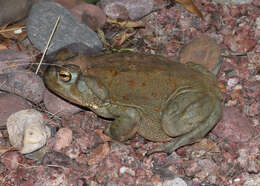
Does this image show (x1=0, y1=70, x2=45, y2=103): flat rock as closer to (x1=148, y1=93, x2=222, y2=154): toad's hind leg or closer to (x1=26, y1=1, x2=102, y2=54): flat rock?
(x1=26, y1=1, x2=102, y2=54): flat rock

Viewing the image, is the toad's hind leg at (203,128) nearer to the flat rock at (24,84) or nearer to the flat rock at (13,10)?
the flat rock at (24,84)

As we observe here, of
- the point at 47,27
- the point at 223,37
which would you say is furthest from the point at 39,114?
the point at 223,37

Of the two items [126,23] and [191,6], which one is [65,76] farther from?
[191,6]

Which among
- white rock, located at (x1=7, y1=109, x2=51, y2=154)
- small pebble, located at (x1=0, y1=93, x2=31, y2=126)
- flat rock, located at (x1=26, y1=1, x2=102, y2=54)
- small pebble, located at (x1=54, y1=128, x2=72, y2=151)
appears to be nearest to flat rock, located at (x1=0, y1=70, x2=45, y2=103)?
small pebble, located at (x1=0, y1=93, x2=31, y2=126)

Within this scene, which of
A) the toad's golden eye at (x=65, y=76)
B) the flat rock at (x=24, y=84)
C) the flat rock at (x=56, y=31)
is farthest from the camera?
the flat rock at (x=56, y=31)

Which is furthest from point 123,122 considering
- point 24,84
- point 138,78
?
point 24,84

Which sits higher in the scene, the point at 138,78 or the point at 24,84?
the point at 138,78

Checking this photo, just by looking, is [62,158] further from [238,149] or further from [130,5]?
[130,5]

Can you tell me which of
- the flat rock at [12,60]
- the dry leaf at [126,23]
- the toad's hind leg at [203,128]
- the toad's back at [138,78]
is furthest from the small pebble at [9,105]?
the toad's hind leg at [203,128]
